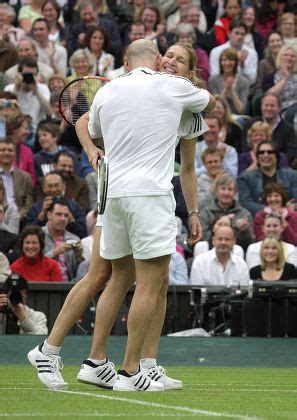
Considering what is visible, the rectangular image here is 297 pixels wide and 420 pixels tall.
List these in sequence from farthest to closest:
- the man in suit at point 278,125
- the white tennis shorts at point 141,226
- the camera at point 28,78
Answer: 1. the man in suit at point 278,125
2. the camera at point 28,78
3. the white tennis shorts at point 141,226

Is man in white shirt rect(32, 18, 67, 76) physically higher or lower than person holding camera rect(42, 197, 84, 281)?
higher

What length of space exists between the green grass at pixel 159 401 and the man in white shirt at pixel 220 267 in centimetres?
422

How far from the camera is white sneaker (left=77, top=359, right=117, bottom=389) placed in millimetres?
7812

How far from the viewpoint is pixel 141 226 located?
7.47m

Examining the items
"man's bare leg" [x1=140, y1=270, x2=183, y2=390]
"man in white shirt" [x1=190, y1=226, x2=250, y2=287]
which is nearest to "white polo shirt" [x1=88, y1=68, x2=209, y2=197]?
"man's bare leg" [x1=140, y1=270, x2=183, y2=390]

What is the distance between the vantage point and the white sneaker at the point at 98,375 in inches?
308

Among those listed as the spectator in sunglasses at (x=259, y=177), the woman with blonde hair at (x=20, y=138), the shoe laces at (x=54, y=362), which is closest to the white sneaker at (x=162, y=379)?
the shoe laces at (x=54, y=362)

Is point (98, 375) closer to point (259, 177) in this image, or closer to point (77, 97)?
point (77, 97)

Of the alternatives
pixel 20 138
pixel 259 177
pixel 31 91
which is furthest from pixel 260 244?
Answer: pixel 31 91

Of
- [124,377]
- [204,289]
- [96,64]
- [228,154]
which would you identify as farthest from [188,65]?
[96,64]

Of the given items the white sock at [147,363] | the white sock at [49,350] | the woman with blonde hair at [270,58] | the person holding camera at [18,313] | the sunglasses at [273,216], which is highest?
the woman with blonde hair at [270,58]

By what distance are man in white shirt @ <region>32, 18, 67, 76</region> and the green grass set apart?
10.0 metres

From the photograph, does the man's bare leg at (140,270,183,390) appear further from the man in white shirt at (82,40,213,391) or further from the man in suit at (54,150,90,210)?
the man in suit at (54,150,90,210)

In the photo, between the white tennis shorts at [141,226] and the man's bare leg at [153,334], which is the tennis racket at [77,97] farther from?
the man's bare leg at [153,334]
